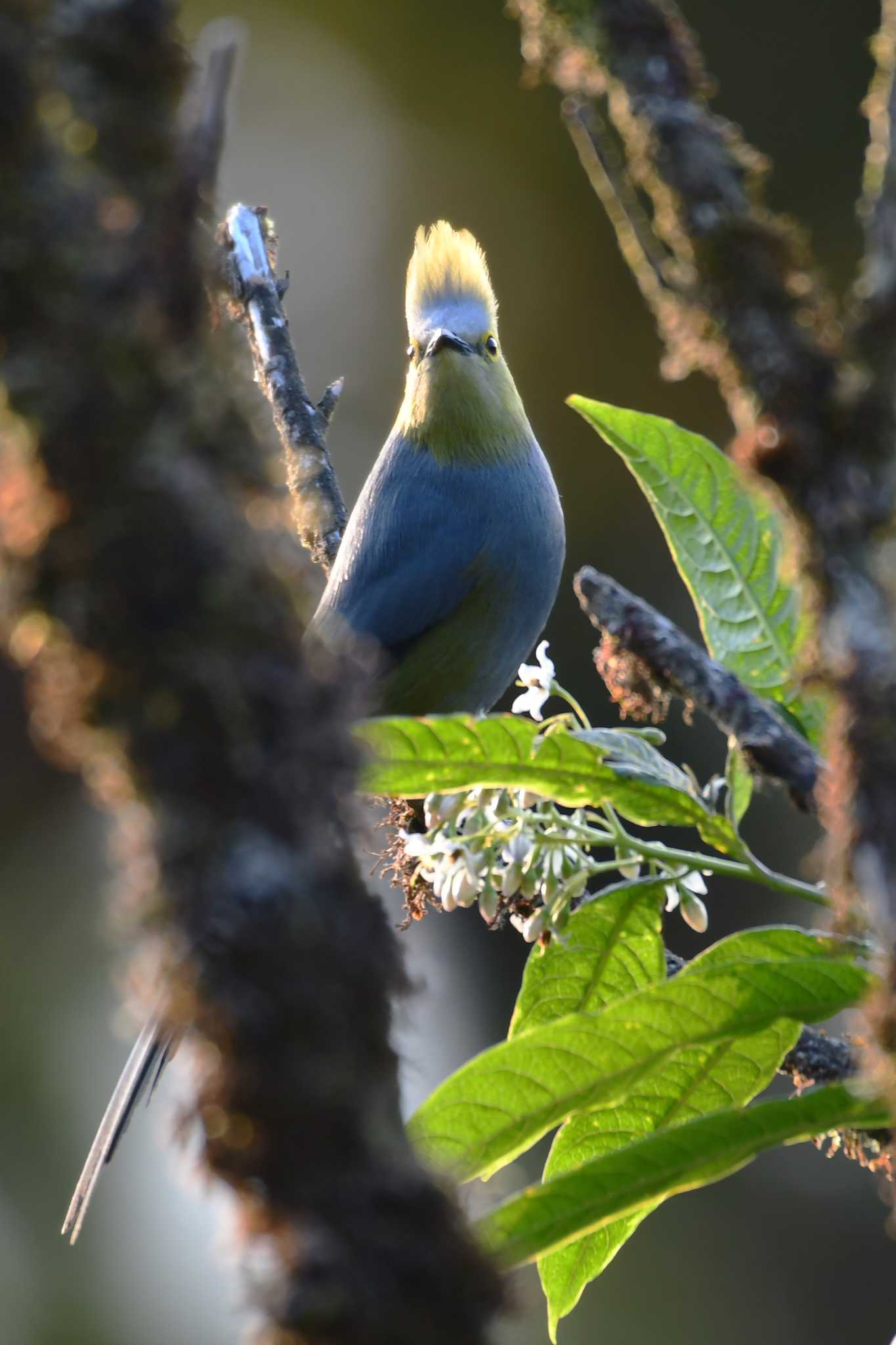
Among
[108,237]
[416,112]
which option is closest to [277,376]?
[108,237]

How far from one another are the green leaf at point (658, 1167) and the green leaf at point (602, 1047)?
0.07 metres

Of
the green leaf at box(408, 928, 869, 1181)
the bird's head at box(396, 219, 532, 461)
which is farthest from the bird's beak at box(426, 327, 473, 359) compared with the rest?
the green leaf at box(408, 928, 869, 1181)

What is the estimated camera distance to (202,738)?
2.12 ft

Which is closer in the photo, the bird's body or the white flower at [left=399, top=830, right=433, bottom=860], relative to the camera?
the white flower at [left=399, top=830, right=433, bottom=860]

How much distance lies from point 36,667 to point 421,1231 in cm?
32

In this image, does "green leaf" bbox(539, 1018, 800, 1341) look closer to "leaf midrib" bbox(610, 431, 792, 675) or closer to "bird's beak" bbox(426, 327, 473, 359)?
"leaf midrib" bbox(610, 431, 792, 675)

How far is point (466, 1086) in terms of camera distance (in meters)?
1.14

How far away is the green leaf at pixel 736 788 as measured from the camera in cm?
128

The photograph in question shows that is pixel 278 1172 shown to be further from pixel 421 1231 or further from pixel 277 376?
pixel 277 376

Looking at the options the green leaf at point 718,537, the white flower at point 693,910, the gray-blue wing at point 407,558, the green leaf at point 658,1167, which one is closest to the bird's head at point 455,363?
the gray-blue wing at point 407,558

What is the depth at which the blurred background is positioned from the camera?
242 inches

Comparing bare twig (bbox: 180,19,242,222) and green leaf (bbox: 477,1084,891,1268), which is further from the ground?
bare twig (bbox: 180,19,242,222)

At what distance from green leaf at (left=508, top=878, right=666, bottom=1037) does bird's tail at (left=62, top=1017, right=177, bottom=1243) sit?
2.20ft

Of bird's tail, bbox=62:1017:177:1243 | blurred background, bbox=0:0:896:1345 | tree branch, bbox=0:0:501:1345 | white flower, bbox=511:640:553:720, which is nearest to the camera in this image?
tree branch, bbox=0:0:501:1345
